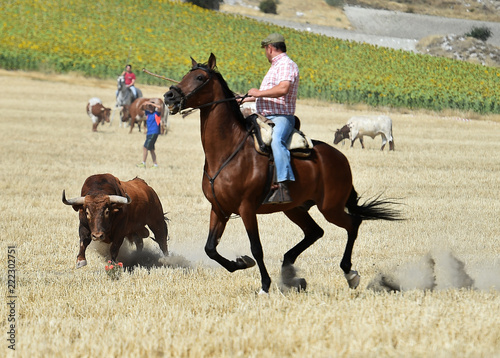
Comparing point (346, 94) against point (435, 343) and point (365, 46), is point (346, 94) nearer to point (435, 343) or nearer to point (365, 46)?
point (365, 46)

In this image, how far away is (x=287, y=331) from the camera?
5.67m

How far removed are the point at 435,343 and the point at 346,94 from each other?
3603 centimetres

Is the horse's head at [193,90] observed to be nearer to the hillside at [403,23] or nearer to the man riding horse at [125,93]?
the man riding horse at [125,93]

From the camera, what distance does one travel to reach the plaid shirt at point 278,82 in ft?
25.6

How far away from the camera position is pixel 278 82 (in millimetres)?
7820

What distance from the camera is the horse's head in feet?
23.7

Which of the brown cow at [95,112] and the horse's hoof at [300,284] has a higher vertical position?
the horse's hoof at [300,284]

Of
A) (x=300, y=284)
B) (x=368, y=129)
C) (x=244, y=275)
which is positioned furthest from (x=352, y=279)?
(x=368, y=129)

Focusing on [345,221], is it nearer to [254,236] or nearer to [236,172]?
[254,236]

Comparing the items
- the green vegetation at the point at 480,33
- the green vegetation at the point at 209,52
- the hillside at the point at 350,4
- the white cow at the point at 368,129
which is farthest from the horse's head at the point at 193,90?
the hillside at the point at 350,4

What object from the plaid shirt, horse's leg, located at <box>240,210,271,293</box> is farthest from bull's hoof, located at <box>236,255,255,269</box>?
the plaid shirt

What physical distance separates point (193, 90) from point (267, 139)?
0.90 m

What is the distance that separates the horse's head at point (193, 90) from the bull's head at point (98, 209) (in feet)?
6.98

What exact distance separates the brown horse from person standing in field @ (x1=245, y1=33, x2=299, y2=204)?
0.14 metres
